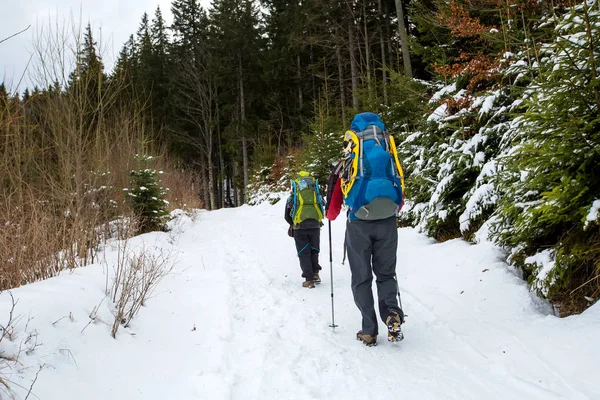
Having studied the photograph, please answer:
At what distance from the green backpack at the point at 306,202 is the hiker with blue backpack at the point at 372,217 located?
248cm

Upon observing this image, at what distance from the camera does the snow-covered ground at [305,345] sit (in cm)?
265

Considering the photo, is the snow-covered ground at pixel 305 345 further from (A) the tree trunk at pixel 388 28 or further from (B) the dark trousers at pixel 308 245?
(A) the tree trunk at pixel 388 28

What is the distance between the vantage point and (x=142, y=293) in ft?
13.5

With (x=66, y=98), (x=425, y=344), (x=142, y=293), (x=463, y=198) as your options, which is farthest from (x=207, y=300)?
(x=66, y=98)

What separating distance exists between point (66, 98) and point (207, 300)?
5.75m

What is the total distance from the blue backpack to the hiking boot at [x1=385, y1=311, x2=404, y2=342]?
979 millimetres

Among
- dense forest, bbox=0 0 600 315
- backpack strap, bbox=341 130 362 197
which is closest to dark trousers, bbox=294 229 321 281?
dense forest, bbox=0 0 600 315

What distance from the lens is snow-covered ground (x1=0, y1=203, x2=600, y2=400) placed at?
2654mm

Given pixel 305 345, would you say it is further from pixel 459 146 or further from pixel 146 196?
pixel 146 196

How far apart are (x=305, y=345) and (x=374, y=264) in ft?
3.54

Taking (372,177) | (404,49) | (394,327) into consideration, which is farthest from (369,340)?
(404,49)

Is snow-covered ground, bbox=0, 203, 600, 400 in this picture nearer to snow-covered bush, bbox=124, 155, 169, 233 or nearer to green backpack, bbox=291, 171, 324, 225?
green backpack, bbox=291, 171, 324, 225

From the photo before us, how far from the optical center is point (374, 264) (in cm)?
373

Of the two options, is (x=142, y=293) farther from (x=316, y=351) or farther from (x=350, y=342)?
(x=350, y=342)
